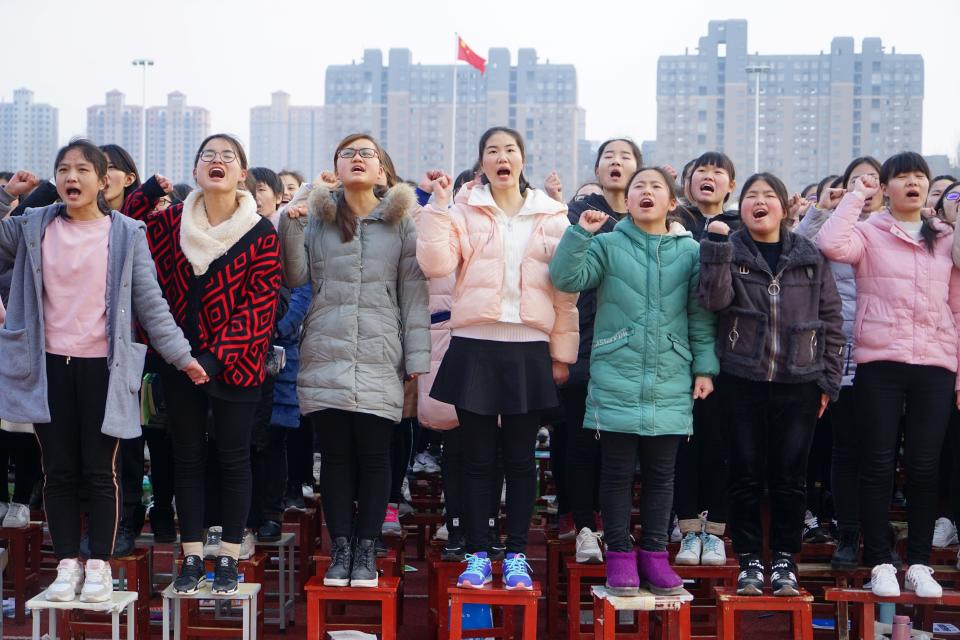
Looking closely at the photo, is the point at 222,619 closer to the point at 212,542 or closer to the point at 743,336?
the point at 212,542

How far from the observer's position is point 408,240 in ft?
13.1

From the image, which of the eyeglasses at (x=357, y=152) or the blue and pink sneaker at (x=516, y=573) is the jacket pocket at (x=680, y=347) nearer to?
the blue and pink sneaker at (x=516, y=573)

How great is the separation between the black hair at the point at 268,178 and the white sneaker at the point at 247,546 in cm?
182

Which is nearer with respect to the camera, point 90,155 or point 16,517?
point 90,155

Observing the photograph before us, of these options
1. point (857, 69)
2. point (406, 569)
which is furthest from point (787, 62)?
point (406, 569)

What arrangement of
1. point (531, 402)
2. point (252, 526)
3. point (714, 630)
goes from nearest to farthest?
point (531, 402) → point (714, 630) → point (252, 526)

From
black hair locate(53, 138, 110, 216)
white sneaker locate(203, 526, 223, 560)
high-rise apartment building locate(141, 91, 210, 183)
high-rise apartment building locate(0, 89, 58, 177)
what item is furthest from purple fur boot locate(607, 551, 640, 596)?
high-rise apartment building locate(141, 91, 210, 183)

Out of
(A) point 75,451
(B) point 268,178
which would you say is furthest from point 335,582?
(B) point 268,178

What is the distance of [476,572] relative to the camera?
375 cm

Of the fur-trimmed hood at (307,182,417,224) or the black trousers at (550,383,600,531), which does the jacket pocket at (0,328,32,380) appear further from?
the black trousers at (550,383,600,531)

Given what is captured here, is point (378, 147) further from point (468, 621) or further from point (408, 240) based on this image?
point (468, 621)

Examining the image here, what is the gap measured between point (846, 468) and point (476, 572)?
5.52 feet

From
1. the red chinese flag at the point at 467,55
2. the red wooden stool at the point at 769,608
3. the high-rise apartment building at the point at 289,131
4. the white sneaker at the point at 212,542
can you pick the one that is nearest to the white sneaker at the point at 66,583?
the white sneaker at the point at 212,542

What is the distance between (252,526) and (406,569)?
1015 mm
